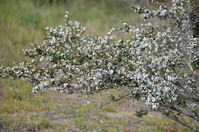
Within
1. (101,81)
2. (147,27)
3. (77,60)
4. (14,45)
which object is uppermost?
(14,45)

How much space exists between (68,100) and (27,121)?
5.45ft

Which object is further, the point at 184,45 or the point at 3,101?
the point at 3,101

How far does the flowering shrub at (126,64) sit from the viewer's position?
4672 millimetres

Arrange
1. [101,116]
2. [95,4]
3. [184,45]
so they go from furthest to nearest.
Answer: [95,4]
[101,116]
[184,45]

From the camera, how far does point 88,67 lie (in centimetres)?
479

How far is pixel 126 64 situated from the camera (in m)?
4.84

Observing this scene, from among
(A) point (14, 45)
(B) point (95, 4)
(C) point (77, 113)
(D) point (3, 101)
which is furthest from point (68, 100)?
(B) point (95, 4)

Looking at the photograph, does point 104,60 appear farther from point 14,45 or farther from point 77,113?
point 14,45

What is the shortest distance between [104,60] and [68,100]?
357 centimetres

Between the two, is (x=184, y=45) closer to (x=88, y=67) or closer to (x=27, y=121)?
(x=88, y=67)

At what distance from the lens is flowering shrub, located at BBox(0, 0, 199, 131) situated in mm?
4672

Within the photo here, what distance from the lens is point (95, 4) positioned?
46.5ft

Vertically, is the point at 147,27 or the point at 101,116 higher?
the point at 147,27

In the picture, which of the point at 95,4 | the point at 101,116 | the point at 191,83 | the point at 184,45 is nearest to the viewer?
the point at 191,83
